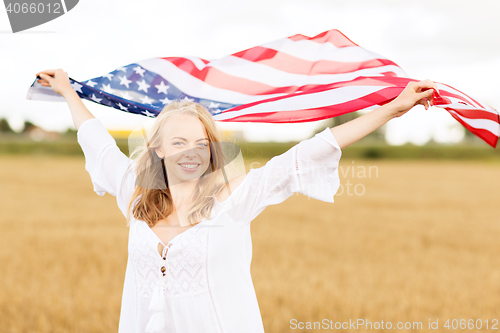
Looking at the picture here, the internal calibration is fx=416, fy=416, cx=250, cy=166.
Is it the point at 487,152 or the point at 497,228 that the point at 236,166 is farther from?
the point at 487,152

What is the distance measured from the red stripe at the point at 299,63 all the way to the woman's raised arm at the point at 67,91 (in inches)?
60.0

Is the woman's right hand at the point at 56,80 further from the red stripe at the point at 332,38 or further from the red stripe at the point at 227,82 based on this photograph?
the red stripe at the point at 332,38

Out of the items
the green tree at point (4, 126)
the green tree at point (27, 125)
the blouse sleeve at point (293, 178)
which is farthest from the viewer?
the green tree at point (4, 126)

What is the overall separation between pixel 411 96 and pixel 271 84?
159cm

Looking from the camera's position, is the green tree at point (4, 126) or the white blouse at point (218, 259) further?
the green tree at point (4, 126)

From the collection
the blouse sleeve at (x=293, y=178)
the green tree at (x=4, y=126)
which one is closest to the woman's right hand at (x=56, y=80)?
the blouse sleeve at (x=293, y=178)

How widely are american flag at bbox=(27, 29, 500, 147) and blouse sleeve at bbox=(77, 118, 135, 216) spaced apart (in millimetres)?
713

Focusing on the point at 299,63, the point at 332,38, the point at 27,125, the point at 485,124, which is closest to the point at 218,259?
the point at 299,63

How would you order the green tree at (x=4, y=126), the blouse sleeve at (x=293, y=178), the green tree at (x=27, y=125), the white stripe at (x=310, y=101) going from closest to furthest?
1. the blouse sleeve at (x=293, y=178)
2. the white stripe at (x=310, y=101)
3. the green tree at (x=27, y=125)
4. the green tree at (x=4, y=126)

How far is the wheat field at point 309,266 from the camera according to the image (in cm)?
530

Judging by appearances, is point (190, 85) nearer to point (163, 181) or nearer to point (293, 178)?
point (163, 181)

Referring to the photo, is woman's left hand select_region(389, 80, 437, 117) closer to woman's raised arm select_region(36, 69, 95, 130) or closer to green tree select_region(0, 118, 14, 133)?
woman's raised arm select_region(36, 69, 95, 130)

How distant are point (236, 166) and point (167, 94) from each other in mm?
1429

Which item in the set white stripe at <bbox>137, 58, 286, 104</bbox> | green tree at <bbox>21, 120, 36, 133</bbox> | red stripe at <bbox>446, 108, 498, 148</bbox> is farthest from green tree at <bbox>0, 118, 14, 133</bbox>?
red stripe at <bbox>446, 108, 498, 148</bbox>
